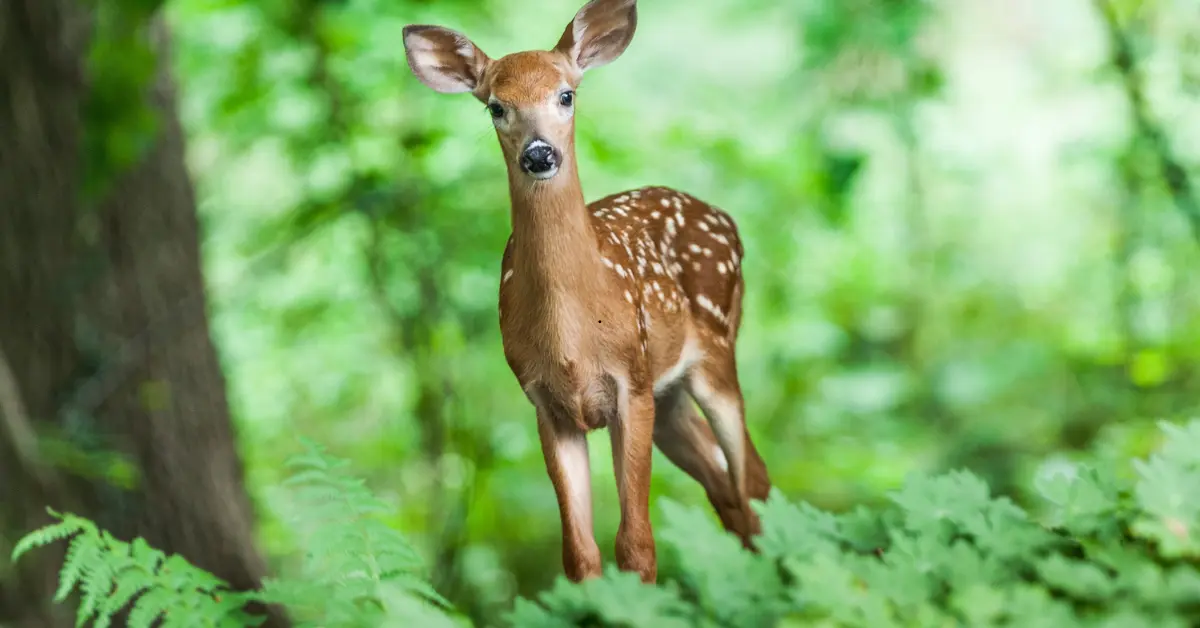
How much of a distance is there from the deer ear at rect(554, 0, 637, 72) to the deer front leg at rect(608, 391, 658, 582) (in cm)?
50

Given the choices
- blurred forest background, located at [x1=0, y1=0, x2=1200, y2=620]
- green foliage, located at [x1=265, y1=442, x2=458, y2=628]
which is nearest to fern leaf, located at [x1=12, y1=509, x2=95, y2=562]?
green foliage, located at [x1=265, y1=442, x2=458, y2=628]

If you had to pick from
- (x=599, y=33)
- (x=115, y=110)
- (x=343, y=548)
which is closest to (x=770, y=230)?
(x=115, y=110)

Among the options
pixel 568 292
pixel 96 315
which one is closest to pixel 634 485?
pixel 568 292

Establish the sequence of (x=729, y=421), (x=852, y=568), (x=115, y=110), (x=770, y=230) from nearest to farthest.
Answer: (x=852, y=568)
(x=729, y=421)
(x=115, y=110)
(x=770, y=230)

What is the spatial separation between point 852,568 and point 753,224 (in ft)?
12.3

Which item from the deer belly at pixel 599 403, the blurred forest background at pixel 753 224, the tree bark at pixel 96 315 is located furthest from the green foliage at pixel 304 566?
the tree bark at pixel 96 315

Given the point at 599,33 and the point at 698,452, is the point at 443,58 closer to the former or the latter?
the point at 599,33

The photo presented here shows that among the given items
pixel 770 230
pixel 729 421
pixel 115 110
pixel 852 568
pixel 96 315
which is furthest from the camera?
pixel 770 230

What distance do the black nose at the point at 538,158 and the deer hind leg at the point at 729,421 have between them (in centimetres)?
52

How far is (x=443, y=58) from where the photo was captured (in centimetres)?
159

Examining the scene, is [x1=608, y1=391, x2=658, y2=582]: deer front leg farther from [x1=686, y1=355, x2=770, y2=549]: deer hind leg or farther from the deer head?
the deer head

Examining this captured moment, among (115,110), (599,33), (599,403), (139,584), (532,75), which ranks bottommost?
(139,584)

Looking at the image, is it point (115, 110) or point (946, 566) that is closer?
point (946, 566)

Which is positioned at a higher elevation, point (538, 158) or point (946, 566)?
point (538, 158)
